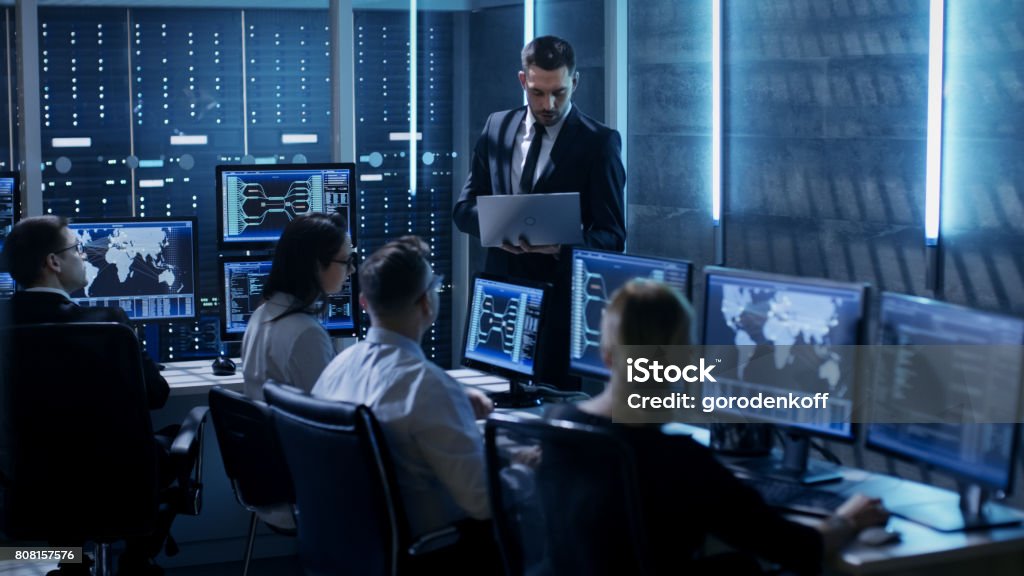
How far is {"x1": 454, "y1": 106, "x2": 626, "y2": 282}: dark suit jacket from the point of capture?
4.71m

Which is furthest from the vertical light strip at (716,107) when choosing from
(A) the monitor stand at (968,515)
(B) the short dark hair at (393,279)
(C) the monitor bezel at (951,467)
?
(A) the monitor stand at (968,515)

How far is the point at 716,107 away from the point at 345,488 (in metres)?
2.95

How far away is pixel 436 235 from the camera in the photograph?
6.60 m

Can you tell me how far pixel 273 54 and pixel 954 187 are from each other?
3.29 m

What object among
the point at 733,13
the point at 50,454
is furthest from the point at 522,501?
the point at 733,13

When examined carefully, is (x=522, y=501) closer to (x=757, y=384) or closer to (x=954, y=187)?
(x=757, y=384)

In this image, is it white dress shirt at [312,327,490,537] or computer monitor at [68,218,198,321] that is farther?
computer monitor at [68,218,198,321]

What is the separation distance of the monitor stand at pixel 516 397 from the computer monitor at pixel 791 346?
2.90 ft

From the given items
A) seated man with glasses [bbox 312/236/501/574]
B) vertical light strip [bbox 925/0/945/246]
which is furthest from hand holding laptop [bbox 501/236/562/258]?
seated man with glasses [bbox 312/236/501/574]

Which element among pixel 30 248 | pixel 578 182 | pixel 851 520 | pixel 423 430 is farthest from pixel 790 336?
pixel 30 248

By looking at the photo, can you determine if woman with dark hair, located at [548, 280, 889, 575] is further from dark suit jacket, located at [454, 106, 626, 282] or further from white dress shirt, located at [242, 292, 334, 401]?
dark suit jacket, located at [454, 106, 626, 282]

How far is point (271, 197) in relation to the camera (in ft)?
16.5

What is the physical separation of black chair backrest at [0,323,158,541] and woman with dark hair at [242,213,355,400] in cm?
35

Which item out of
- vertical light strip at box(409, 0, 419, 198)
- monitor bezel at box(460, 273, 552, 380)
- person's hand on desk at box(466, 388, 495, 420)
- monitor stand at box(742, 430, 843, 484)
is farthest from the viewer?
vertical light strip at box(409, 0, 419, 198)
